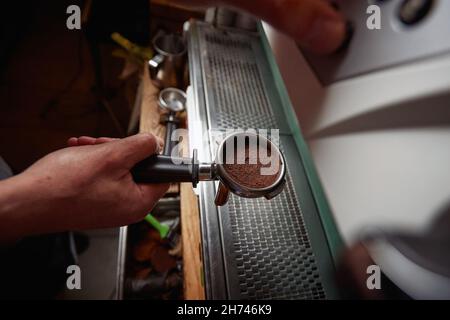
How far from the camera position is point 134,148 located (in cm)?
60

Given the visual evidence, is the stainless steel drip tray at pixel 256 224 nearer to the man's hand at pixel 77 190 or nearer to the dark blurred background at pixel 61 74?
the man's hand at pixel 77 190

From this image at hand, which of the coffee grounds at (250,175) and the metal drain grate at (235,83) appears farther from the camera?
the metal drain grate at (235,83)

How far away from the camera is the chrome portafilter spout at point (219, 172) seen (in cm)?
56

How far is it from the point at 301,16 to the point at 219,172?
330mm

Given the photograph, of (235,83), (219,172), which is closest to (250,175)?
(219,172)

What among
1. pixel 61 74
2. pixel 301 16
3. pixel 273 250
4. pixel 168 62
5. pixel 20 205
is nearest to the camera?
pixel 301 16

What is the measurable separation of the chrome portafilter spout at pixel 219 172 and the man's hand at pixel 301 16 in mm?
247

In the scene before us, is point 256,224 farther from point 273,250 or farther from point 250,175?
point 250,175

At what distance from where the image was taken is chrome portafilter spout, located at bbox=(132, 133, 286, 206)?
0.56 meters

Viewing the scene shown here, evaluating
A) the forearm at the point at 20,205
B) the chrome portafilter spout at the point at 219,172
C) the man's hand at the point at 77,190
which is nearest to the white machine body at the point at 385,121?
the chrome portafilter spout at the point at 219,172

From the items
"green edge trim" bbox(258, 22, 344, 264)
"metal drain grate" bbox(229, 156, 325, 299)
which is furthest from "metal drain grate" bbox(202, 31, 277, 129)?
"metal drain grate" bbox(229, 156, 325, 299)

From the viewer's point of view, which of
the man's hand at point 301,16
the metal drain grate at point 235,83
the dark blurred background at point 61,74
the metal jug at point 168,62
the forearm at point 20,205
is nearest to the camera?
the man's hand at point 301,16

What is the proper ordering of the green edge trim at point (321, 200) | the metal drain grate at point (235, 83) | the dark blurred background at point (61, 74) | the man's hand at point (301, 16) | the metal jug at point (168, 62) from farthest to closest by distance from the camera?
the dark blurred background at point (61, 74) → the metal jug at point (168, 62) → the metal drain grate at point (235, 83) → the green edge trim at point (321, 200) → the man's hand at point (301, 16)
